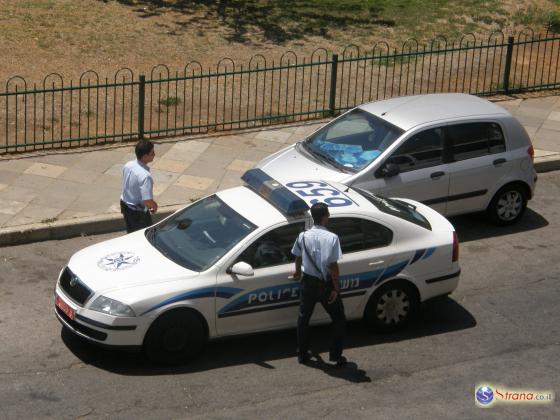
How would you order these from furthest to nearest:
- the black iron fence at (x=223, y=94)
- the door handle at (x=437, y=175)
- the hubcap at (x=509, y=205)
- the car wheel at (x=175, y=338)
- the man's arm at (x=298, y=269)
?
the black iron fence at (x=223, y=94) < the hubcap at (x=509, y=205) < the door handle at (x=437, y=175) < the man's arm at (x=298, y=269) < the car wheel at (x=175, y=338)

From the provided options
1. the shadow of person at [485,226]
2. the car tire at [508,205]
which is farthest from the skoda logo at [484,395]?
the car tire at [508,205]

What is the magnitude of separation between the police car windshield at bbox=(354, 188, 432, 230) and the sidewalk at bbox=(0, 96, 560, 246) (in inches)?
132

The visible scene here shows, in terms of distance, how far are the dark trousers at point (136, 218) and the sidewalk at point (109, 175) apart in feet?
5.27

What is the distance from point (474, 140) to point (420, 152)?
0.80 m

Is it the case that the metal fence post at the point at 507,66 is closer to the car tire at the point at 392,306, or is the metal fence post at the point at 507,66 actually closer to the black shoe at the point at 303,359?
the car tire at the point at 392,306

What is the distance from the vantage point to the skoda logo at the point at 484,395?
9422 mm

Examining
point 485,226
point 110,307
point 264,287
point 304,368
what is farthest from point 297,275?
point 485,226

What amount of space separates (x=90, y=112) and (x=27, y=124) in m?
1.07

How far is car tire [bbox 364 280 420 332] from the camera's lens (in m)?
10.4

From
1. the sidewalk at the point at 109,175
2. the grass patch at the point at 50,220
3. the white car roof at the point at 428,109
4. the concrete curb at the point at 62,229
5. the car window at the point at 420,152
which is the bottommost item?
the concrete curb at the point at 62,229

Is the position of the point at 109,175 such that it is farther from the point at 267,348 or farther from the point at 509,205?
the point at 509,205

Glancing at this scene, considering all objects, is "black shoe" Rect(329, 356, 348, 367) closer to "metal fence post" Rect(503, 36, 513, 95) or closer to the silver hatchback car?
the silver hatchback car

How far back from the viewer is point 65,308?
32.1 feet

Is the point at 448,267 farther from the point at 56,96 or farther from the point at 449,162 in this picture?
the point at 56,96
